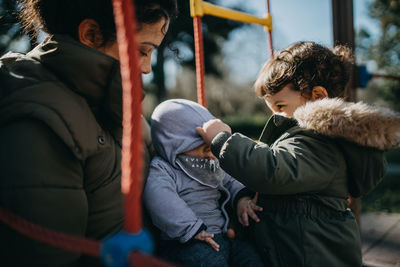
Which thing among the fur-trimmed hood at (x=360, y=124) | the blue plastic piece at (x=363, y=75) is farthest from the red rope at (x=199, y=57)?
the blue plastic piece at (x=363, y=75)

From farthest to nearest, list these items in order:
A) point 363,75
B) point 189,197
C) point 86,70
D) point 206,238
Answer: point 363,75 < point 189,197 < point 206,238 < point 86,70

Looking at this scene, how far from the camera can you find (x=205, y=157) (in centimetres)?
129

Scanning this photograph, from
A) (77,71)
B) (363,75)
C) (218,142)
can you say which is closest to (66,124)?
(77,71)

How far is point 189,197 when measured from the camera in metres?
1.23

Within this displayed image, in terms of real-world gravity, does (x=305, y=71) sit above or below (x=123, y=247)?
above

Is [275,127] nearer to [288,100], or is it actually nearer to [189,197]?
[288,100]

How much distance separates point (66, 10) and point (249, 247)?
938mm

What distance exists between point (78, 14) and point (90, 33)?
6 cm

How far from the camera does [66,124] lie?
2.66ft

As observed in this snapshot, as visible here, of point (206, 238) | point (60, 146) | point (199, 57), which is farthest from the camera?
point (199, 57)

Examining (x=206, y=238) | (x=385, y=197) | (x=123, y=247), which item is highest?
(x=123, y=247)

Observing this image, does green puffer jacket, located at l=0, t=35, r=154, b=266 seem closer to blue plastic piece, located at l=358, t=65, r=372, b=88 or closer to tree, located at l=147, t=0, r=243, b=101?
blue plastic piece, located at l=358, t=65, r=372, b=88

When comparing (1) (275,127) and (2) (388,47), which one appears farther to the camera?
(2) (388,47)

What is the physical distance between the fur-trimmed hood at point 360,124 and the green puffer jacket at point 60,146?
626mm
